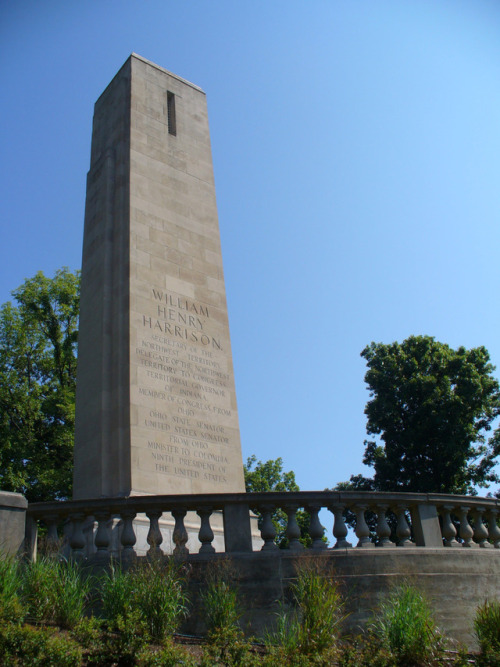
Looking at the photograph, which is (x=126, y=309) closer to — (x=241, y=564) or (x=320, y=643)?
(x=241, y=564)

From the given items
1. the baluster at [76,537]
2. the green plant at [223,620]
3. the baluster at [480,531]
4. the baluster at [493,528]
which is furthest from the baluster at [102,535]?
the baluster at [493,528]

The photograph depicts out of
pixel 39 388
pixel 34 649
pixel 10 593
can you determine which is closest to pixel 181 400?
pixel 10 593

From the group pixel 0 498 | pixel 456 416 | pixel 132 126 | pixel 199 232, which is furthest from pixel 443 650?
pixel 456 416

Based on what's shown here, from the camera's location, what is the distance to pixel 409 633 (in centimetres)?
786

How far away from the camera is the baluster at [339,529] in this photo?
10039 millimetres

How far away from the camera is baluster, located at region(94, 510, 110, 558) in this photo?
9625mm

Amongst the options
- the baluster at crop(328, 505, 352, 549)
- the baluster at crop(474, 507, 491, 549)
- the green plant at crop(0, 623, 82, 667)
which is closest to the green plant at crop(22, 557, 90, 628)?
the green plant at crop(0, 623, 82, 667)

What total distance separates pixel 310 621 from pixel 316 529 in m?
2.04

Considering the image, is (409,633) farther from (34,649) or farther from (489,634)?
(34,649)

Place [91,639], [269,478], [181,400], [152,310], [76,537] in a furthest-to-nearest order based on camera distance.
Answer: [269,478]
[152,310]
[181,400]
[76,537]
[91,639]

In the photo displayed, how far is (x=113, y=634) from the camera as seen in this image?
7.54m

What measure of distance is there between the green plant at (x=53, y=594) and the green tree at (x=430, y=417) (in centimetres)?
2251

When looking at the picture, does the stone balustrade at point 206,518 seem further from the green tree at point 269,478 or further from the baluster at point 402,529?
the green tree at point 269,478

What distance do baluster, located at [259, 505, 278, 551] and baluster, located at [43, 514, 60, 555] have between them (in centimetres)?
290
